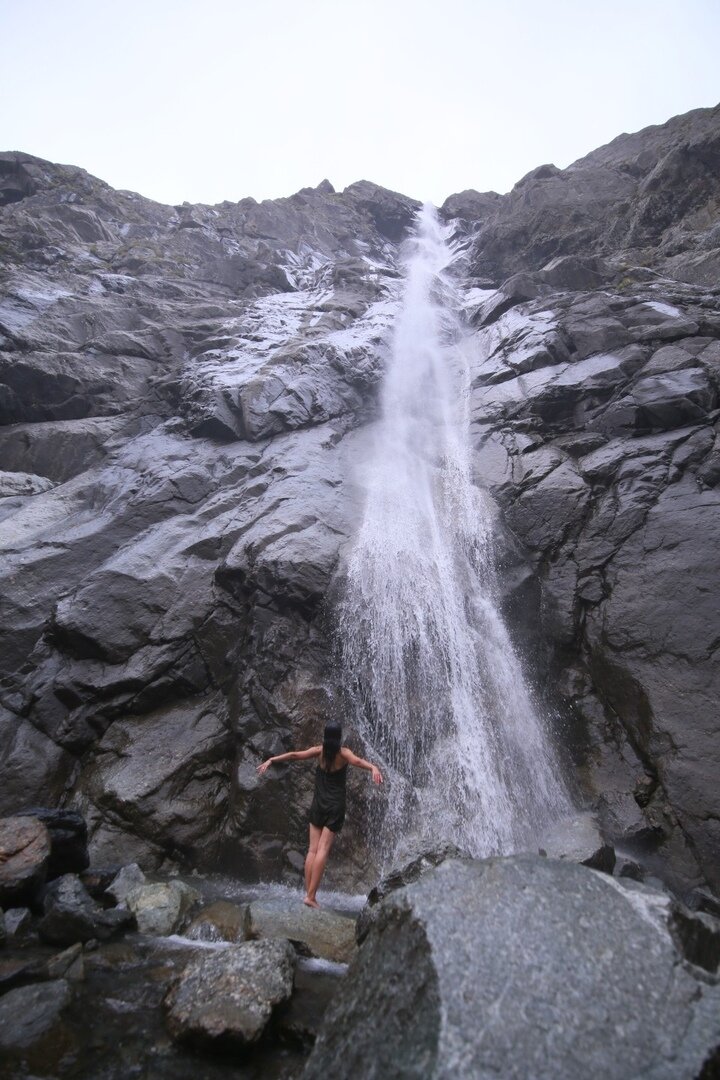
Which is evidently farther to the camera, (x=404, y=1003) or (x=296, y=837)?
(x=296, y=837)

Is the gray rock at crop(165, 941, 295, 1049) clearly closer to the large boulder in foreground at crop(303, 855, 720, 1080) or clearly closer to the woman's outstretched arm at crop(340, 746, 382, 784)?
the large boulder in foreground at crop(303, 855, 720, 1080)

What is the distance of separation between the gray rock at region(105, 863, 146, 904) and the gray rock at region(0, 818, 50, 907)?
1.06 metres

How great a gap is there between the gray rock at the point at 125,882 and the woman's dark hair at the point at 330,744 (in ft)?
10.3

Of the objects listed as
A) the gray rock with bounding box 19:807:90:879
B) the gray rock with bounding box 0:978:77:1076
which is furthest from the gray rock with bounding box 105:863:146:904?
the gray rock with bounding box 0:978:77:1076

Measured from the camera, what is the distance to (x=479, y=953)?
3410mm

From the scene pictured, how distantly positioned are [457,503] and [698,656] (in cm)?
708

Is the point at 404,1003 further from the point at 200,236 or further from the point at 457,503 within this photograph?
the point at 200,236

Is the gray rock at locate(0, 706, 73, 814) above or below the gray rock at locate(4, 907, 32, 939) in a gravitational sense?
below

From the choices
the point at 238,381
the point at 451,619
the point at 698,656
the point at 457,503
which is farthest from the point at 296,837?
the point at 238,381

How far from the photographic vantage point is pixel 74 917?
18.5ft

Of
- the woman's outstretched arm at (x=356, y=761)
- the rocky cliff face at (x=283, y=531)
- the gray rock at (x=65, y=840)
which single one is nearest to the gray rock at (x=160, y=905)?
the gray rock at (x=65, y=840)

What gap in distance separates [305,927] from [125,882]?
3.10 metres

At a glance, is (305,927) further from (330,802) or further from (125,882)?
(125,882)

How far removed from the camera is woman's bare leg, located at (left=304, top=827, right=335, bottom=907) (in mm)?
6734
